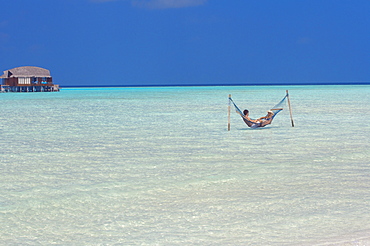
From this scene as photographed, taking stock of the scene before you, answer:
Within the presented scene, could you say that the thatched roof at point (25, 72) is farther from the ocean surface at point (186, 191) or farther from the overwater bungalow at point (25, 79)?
the ocean surface at point (186, 191)

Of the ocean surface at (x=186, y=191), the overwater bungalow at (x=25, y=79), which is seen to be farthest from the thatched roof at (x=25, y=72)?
the ocean surface at (x=186, y=191)

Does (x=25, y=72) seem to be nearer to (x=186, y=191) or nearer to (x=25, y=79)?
(x=25, y=79)

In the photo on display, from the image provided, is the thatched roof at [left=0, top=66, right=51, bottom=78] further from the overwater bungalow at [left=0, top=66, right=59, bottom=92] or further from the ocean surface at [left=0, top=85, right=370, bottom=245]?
the ocean surface at [left=0, top=85, right=370, bottom=245]

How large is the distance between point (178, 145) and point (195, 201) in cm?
518

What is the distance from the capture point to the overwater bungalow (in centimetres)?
6362

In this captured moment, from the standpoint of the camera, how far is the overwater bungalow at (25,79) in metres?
63.6

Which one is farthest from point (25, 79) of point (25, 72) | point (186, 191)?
point (186, 191)

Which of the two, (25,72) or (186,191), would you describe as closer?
(186,191)

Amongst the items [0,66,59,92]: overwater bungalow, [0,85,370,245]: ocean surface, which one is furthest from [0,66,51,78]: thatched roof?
[0,85,370,245]: ocean surface

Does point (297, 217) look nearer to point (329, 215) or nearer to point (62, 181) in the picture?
point (329, 215)

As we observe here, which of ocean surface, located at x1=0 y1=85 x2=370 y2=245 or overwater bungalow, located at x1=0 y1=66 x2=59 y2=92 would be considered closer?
ocean surface, located at x1=0 y1=85 x2=370 y2=245

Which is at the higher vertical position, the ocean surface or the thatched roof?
the thatched roof

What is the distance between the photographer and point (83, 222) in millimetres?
5137

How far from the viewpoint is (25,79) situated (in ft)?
213
